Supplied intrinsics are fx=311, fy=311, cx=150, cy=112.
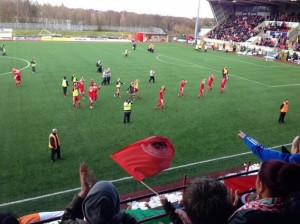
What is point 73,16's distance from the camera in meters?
96.8

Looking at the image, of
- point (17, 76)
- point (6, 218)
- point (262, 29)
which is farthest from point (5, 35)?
point (6, 218)

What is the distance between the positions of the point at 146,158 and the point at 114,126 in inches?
381

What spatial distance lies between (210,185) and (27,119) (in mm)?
14189

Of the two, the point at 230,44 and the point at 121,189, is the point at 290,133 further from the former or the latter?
the point at 230,44

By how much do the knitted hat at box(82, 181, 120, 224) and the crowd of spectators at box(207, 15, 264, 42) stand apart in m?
56.1

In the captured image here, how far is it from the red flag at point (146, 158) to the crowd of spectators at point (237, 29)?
→ 174 feet

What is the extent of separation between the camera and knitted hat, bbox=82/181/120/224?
2.44 meters

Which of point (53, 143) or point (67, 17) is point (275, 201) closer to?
point (53, 143)

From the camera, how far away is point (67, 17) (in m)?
96.4

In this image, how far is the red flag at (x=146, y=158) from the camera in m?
5.27

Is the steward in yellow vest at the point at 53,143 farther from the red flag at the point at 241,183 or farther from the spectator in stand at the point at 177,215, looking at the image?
the spectator in stand at the point at 177,215

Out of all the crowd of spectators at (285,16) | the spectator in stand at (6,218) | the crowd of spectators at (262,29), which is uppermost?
the crowd of spectators at (285,16)

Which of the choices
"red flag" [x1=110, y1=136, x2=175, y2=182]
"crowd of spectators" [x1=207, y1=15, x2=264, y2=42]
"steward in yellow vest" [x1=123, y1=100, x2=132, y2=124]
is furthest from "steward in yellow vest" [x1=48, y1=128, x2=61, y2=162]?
"crowd of spectators" [x1=207, y1=15, x2=264, y2=42]

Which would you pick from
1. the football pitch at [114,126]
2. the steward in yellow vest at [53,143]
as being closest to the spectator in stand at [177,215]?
the football pitch at [114,126]
